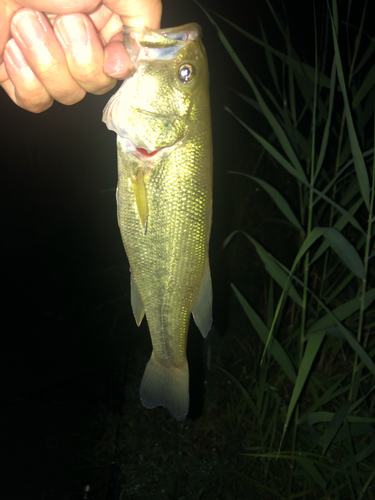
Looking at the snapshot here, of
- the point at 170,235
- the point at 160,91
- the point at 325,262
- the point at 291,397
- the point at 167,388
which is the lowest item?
the point at 291,397

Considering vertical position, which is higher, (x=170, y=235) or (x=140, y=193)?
(x=140, y=193)

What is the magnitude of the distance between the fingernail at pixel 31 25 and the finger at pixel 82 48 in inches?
1.4

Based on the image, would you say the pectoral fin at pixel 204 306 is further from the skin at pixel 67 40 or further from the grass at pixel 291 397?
the skin at pixel 67 40

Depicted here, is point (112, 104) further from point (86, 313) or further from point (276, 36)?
point (86, 313)

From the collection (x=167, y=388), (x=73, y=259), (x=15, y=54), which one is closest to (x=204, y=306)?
(x=167, y=388)

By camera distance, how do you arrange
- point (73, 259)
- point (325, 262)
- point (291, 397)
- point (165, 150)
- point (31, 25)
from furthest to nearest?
point (73, 259) < point (325, 262) < point (291, 397) < point (165, 150) < point (31, 25)

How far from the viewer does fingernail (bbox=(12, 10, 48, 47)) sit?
887 mm

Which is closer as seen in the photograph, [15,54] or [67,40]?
[67,40]

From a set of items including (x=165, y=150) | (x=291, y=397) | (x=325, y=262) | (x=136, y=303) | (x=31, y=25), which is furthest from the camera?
(x=325, y=262)

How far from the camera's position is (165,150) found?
0.99 metres

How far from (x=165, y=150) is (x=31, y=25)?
0.45 meters

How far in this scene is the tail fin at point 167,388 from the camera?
1139 mm

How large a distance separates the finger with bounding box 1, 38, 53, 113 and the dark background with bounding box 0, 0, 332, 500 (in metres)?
2.07

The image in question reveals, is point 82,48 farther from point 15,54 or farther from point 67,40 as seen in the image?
point 15,54
